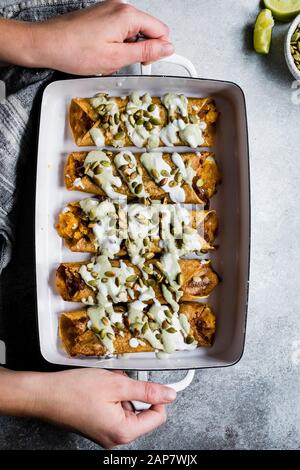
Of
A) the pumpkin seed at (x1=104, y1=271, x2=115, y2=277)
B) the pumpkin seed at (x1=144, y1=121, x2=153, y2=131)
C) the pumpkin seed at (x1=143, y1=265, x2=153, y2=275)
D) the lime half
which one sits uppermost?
the lime half

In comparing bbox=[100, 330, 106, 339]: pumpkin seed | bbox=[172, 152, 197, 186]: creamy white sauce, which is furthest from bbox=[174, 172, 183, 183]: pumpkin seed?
bbox=[100, 330, 106, 339]: pumpkin seed

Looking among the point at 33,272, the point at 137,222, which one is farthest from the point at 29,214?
the point at 137,222

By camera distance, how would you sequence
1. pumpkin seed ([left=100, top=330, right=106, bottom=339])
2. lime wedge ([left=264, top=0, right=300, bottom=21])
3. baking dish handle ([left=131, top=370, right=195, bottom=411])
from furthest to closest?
lime wedge ([left=264, top=0, right=300, bottom=21])
pumpkin seed ([left=100, top=330, right=106, bottom=339])
baking dish handle ([left=131, top=370, right=195, bottom=411])

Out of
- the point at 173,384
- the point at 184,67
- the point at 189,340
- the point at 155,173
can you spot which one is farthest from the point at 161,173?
the point at 173,384

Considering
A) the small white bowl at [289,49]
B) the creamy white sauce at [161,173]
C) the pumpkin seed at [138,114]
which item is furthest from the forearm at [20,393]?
the small white bowl at [289,49]

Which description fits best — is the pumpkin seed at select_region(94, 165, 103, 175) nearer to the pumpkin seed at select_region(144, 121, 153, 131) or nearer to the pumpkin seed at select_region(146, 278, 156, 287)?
the pumpkin seed at select_region(144, 121, 153, 131)

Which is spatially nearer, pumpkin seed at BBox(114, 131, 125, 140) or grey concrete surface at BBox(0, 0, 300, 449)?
pumpkin seed at BBox(114, 131, 125, 140)
